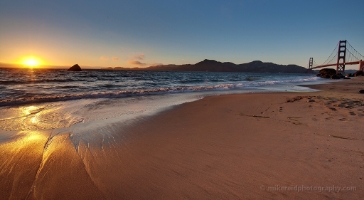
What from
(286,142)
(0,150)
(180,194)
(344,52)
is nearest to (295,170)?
(286,142)

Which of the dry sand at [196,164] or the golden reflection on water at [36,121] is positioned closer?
the dry sand at [196,164]

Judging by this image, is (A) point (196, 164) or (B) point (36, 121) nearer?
(A) point (196, 164)

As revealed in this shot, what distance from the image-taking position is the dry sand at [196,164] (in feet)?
6.81

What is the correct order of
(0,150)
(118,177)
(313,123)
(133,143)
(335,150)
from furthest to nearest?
(313,123) → (133,143) → (0,150) → (335,150) → (118,177)

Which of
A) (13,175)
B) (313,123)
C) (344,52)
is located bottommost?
(13,175)

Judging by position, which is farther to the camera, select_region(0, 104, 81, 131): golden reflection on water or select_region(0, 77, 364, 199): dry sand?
select_region(0, 104, 81, 131): golden reflection on water

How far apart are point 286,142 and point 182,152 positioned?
196 cm

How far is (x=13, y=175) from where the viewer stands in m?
2.40

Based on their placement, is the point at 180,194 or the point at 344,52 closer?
the point at 180,194

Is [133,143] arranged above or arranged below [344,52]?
below

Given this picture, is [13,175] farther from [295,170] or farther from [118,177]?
[295,170]

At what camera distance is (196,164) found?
2.66 m

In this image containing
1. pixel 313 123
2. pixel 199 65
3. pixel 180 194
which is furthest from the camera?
pixel 199 65

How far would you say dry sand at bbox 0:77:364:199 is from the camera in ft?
6.81
